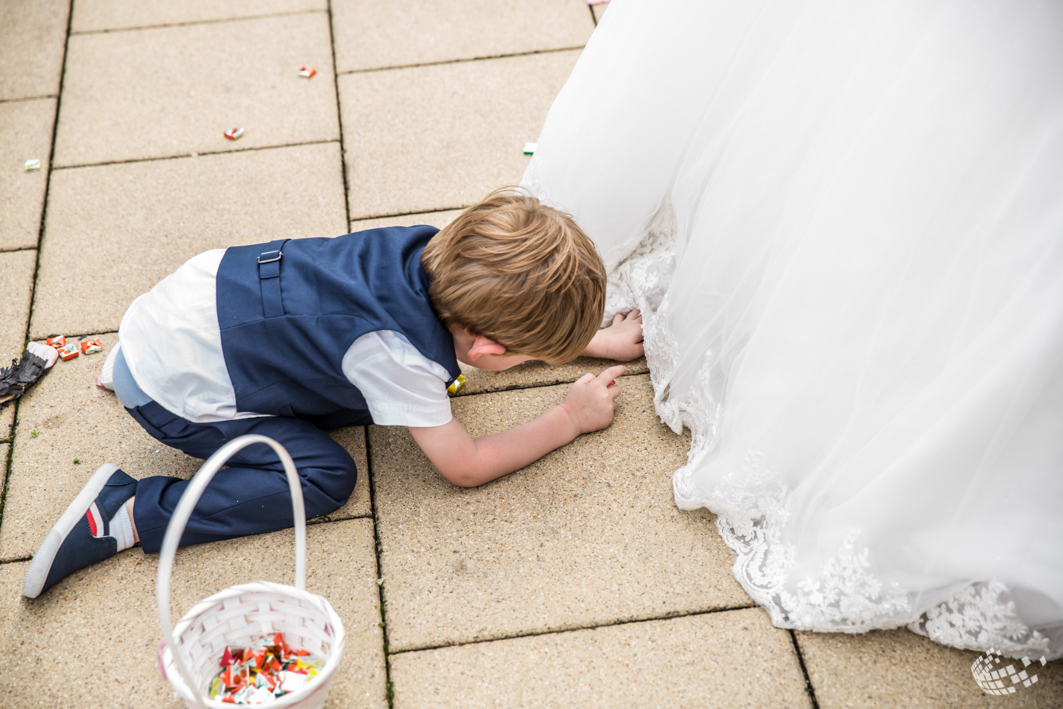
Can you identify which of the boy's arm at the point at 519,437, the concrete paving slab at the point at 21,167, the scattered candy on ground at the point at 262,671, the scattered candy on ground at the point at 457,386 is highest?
the boy's arm at the point at 519,437

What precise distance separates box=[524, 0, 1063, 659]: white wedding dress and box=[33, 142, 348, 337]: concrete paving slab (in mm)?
1037

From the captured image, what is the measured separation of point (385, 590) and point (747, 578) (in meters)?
0.71

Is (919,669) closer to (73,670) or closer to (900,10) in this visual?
(900,10)

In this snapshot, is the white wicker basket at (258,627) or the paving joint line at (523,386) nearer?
the white wicker basket at (258,627)

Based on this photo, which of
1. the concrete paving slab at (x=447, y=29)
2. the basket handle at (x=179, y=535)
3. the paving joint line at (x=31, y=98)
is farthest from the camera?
the concrete paving slab at (x=447, y=29)

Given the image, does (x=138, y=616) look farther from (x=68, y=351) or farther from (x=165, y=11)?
(x=165, y=11)

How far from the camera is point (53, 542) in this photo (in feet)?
5.10

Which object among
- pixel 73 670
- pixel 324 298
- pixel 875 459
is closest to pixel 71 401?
pixel 73 670

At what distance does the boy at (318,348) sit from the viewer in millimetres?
1444

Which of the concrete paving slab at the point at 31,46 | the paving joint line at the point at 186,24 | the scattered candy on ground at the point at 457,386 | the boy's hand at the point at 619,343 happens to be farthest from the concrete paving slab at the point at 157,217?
the boy's hand at the point at 619,343

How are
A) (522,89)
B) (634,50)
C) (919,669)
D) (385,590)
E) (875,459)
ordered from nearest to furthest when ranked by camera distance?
1. (875,459)
2. (919,669)
3. (385,590)
4. (634,50)
5. (522,89)

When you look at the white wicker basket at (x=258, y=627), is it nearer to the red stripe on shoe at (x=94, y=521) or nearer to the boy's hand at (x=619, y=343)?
the red stripe on shoe at (x=94, y=521)

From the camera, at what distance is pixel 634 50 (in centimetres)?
178

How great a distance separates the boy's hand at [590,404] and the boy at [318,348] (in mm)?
174
